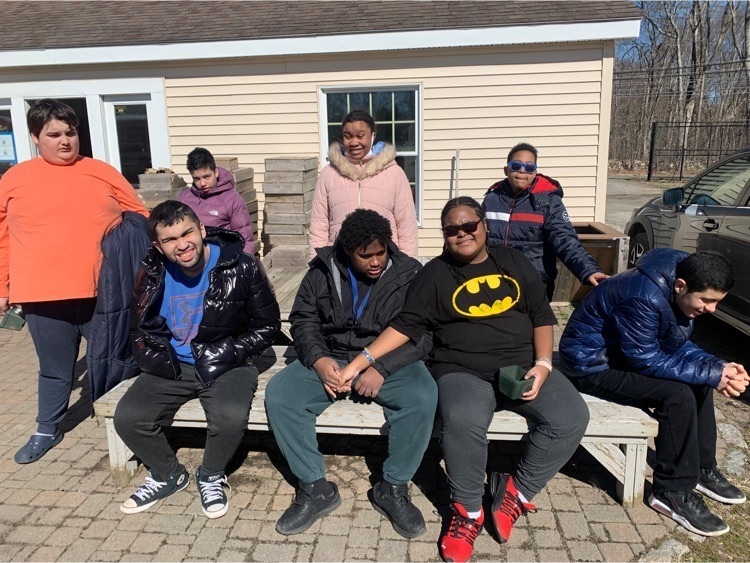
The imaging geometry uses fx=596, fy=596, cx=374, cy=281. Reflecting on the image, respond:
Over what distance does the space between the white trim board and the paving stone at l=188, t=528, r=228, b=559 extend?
19.9ft

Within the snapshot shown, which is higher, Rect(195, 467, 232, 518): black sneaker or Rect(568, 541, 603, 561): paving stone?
Rect(195, 467, 232, 518): black sneaker

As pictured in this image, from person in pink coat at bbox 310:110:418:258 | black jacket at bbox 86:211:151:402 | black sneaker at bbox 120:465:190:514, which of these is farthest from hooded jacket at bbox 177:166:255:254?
black sneaker at bbox 120:465:190:514

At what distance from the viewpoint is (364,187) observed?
3799 millimetres

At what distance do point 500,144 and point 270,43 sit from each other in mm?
3187

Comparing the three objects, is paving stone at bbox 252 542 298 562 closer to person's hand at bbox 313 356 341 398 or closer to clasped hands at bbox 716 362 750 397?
person's hand at bbox 313 356 341 398

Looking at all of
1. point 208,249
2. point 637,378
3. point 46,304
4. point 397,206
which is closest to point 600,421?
point 637,378

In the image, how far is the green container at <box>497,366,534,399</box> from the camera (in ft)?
8.99

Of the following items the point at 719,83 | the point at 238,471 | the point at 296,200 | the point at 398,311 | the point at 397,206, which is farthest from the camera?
the point at 719,83

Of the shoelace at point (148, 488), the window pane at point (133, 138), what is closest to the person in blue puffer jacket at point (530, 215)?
the shoelace at point (148, 488)

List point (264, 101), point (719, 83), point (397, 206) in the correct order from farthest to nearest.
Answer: point (719, 83)
point (264, 101)
point (397, 206)

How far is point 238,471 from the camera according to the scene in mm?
3406

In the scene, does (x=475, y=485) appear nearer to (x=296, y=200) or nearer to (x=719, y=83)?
(x=296, y=200)

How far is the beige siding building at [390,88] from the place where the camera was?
7.27 metres

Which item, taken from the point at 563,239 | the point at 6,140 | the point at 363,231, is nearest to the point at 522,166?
the point at 563,239
